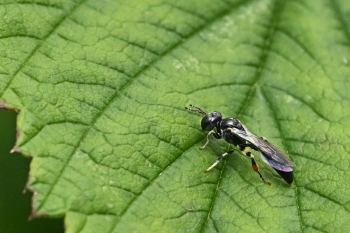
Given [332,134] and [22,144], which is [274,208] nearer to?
[332,134]

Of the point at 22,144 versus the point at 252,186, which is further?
the point at 252,186

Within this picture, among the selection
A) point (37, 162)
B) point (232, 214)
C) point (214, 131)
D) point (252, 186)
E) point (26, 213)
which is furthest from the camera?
point (26, 213)

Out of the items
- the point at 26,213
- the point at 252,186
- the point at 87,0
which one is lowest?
the point at 26,213

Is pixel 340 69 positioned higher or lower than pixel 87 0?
lower

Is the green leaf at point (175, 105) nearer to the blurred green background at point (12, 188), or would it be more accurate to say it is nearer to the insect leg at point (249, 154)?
the insect leg at point (249, 154)

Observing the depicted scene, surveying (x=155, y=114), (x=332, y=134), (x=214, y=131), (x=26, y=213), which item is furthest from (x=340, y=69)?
(x=26, y=213)

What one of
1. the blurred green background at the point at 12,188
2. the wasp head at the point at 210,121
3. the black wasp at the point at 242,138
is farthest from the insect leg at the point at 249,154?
the blurred green background at the point at 12,188
